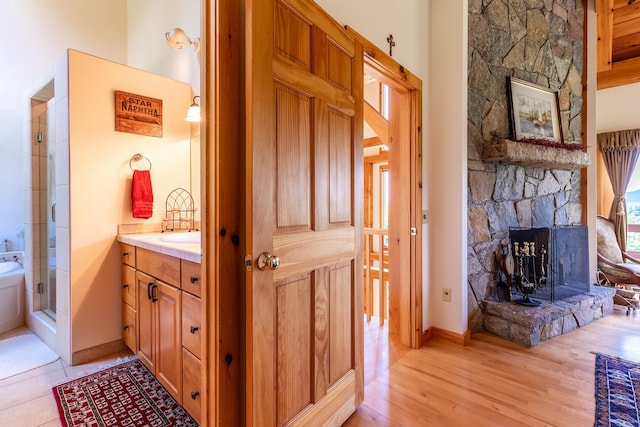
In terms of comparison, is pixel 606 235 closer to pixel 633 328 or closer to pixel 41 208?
pixel 633 328

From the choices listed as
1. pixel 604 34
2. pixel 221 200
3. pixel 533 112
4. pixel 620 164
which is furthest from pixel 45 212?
pixel 620 164

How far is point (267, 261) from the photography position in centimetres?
111

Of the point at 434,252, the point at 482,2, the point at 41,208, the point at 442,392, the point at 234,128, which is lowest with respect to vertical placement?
the point at 442,392

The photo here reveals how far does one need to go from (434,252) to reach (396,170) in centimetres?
77

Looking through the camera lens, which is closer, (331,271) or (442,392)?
(331,271)

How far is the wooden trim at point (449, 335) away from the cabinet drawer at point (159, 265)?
1.94m

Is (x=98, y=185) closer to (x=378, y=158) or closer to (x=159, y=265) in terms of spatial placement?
(x=159, y=265)

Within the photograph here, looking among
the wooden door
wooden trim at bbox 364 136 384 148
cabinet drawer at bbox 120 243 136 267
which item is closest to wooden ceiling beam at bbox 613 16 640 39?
wooden trim at bbox 364 136 384 148

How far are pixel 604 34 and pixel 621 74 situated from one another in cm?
56

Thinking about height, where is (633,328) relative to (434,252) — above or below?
below

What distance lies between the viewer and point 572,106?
3639 millimetres

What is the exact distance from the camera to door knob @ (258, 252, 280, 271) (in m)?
1.10

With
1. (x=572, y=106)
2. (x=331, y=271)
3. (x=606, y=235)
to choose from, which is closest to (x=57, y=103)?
(x=331, y=271)

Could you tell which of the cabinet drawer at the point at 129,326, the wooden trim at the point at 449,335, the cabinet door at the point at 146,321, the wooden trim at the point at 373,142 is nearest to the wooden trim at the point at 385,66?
the cabinet door at the point at 146,321
